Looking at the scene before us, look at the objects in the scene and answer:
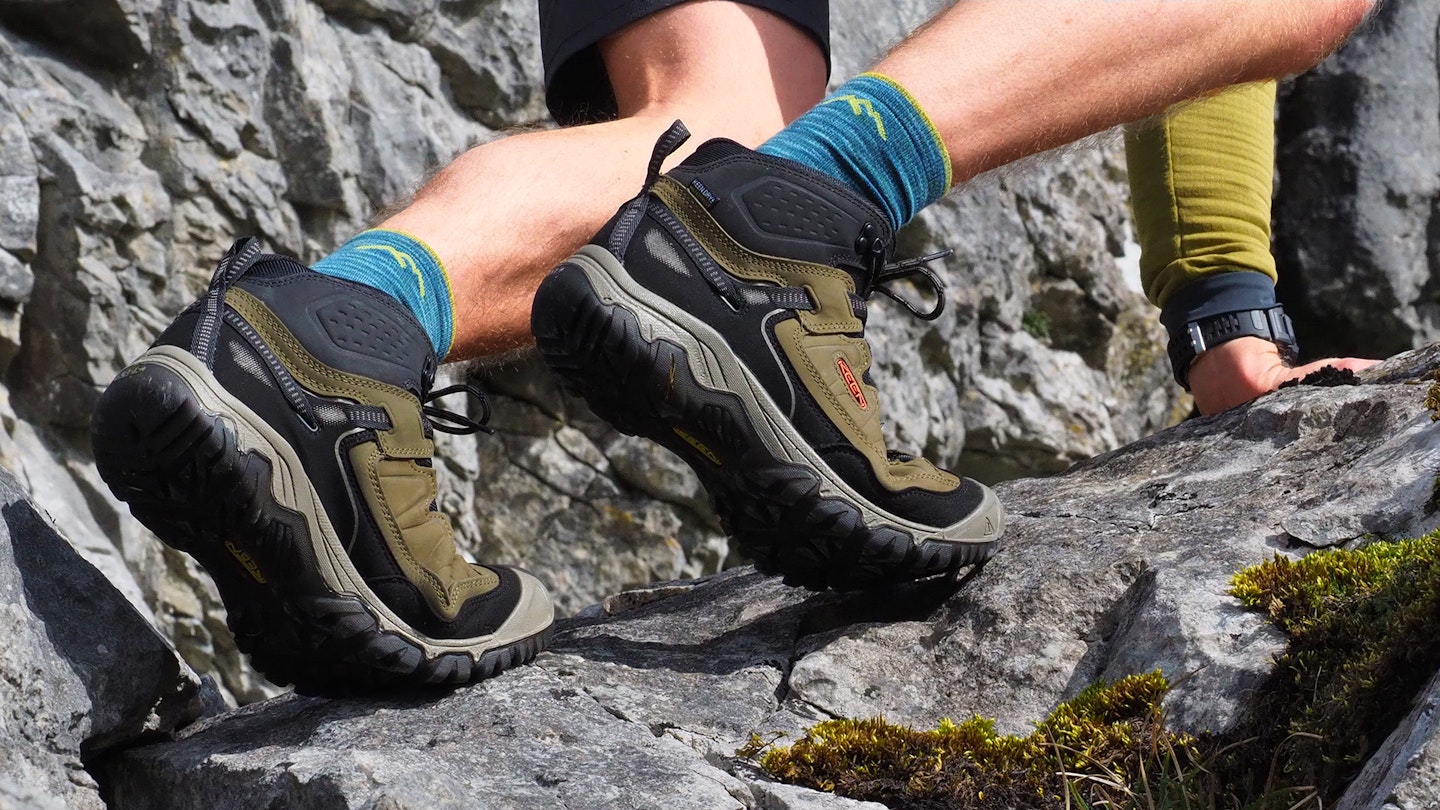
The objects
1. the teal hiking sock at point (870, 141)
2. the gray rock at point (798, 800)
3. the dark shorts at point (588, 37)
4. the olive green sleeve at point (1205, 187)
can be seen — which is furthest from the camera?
the olive green sleeve at point (1205, 187)

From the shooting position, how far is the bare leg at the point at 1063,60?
2514 millimetres

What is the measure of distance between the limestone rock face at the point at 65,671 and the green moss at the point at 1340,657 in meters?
1.83

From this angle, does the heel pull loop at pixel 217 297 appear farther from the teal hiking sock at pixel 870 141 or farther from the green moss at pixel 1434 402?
the green moss at pixel 1434 402

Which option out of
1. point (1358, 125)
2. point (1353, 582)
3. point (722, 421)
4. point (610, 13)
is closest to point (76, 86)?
point (610, 13)

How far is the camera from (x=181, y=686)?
238 centimetres

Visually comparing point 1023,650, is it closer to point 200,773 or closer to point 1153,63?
Answer: point 1153,63

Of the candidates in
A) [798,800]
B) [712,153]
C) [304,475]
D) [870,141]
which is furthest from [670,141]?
[798,800]

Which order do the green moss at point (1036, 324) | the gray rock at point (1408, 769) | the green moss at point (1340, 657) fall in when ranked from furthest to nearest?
the green moss at point (1036, 324)
the green moss at point (1340, 657)
the gray rock at point (1408, 769)

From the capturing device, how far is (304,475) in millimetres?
2066

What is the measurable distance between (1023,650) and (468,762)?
104 centimetres

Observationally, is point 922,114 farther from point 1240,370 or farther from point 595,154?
point 1240,370

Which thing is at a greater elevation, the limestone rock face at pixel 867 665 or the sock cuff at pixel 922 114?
the sock cuff at pixel 922 114
